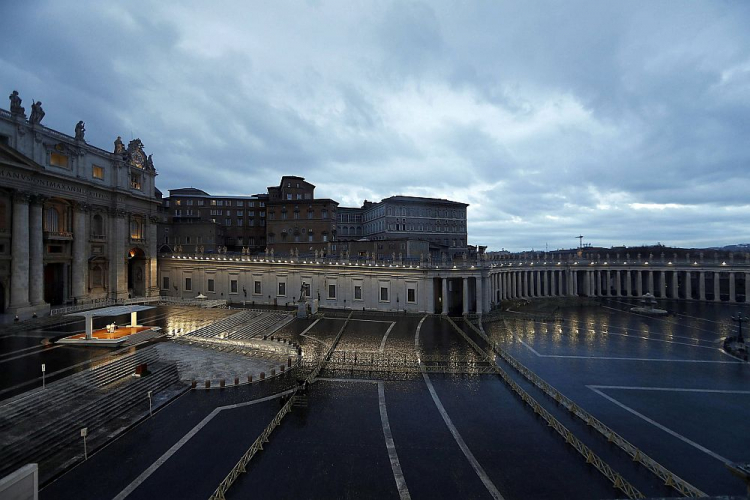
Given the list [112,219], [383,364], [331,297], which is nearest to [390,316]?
[331,297]

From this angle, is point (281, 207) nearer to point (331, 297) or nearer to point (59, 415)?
point (331, 297)

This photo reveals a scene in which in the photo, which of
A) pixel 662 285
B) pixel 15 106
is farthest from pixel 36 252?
pixel 662 285

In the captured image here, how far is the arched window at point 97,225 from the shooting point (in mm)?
49562

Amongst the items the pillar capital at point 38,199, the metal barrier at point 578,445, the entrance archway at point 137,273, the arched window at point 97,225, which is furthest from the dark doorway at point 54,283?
the metal barrier at point 578,445

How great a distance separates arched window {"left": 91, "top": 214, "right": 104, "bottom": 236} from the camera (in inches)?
1951

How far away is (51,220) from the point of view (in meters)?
44.7

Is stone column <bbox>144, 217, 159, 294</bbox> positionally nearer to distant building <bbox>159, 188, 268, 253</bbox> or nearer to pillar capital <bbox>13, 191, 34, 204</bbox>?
pillar capital <bbox>13, 191, 34, 204</bbox>

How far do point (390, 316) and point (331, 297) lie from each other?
11.6 metres

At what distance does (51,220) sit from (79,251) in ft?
15.9

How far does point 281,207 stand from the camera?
76.1 meters

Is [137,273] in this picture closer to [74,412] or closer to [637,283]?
[74,412]

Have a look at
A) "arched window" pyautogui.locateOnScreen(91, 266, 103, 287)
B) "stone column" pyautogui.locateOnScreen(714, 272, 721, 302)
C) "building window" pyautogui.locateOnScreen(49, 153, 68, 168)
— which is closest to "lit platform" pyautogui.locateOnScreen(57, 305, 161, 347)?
"arched window" pyautogui.locateOnScreen(91, 266, 103, 287)

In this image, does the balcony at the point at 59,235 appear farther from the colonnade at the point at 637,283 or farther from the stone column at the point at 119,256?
the colonnade at the point at 637,283

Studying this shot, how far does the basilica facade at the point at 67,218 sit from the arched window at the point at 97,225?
116mm
